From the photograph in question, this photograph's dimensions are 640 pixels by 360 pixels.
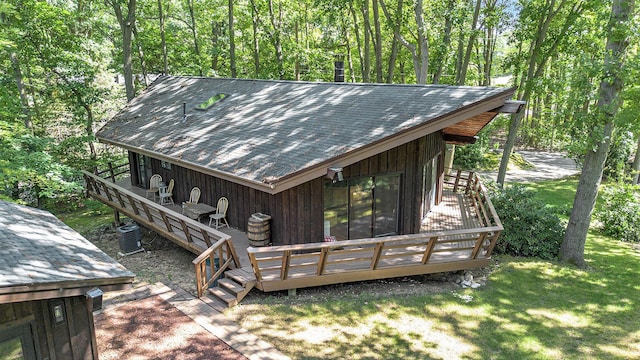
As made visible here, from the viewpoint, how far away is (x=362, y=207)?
32.5ft

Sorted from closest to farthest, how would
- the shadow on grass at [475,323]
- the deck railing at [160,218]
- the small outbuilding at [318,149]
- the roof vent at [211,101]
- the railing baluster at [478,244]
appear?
the shadow on grass at [475,323], the small outbuilding at [318,149], the railing baluster at [478,244], the deck railing at [160,218], the roof vent at [211,101]

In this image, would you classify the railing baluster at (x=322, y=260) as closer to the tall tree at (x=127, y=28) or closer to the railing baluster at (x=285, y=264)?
the railing baluster at (x=285, y=264)

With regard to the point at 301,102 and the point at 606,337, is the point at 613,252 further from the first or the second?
the point at 301,102

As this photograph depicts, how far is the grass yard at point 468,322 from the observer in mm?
6977

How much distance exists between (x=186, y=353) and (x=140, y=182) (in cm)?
985

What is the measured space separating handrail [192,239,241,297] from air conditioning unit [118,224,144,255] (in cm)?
373

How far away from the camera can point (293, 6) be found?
23984mm

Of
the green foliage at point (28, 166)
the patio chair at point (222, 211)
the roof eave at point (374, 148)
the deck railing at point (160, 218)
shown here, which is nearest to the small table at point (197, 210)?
the patio chair at point (222, 211)

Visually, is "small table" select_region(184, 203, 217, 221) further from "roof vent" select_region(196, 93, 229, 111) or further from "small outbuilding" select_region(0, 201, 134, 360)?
"small outbuilding" select_region(0, 201, 134, 360)

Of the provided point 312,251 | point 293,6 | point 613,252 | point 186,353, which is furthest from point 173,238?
point 293,6

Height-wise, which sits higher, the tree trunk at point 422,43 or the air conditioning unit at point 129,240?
the tree trunk at point 422,43

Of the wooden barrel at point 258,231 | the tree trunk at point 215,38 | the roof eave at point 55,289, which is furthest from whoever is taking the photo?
the tree trunk at point 215,38

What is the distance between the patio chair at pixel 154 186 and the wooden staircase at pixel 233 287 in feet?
19.2

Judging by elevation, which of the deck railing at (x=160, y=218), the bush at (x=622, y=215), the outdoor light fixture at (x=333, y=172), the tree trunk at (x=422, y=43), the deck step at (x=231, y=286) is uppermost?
the tree trunk at (x=422, y=43)
